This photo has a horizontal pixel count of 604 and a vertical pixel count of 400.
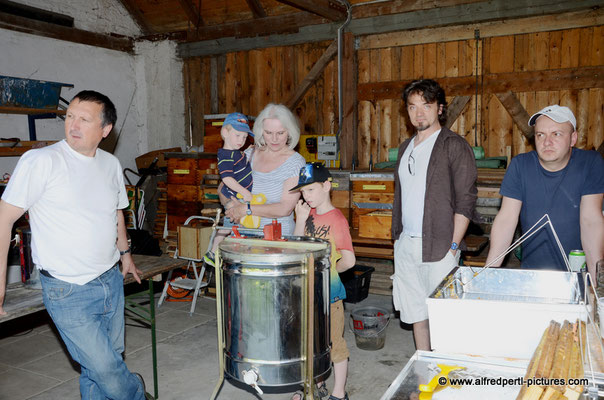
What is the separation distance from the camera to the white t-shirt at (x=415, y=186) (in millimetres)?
3449

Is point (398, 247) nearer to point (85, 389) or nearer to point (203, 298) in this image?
point (85, 389)

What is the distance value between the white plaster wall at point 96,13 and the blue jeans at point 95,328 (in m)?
6.95

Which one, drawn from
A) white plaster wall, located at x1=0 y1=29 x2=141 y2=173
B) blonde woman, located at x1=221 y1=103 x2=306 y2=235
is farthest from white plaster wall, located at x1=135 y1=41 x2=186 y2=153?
blonde woman, located at x1=221 y1=103 x2=306 y2=235

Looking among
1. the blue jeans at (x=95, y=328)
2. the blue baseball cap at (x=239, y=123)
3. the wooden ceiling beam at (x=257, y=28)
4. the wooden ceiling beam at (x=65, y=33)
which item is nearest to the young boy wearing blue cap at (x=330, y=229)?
the blue baseball cap at (x=239, y=123)

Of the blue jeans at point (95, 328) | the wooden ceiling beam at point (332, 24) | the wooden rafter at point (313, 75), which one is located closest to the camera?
the blue jeans at point (95, 328)

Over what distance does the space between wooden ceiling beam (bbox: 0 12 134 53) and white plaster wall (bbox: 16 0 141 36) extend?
156 mm

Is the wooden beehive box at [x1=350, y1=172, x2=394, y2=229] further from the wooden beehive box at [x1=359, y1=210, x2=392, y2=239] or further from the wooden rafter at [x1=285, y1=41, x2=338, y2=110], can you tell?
the wooden rafter at [x1=285, y1=41, x2=338, y2=110]

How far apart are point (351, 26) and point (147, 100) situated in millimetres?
4137

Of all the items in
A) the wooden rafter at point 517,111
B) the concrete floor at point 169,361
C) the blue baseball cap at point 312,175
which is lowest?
the concrete floor at point 169,361

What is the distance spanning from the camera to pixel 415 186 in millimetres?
3482

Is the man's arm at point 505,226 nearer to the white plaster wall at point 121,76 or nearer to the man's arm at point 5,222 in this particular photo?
the man's arm at point 5,222

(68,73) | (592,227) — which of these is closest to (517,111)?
(592,227)

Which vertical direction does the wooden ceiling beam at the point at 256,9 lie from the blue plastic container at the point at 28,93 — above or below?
above

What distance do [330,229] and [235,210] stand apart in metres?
0.78
